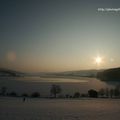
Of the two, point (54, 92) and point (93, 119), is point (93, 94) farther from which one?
point (93, 119)

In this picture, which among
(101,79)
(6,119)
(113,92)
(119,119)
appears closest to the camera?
(6,119)

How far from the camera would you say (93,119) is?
1927 cm

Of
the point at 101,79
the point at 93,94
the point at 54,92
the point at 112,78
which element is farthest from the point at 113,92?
the point at 101,79

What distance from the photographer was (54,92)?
251ft

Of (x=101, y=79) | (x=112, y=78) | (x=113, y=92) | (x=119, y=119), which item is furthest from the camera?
(x=101, y=79)

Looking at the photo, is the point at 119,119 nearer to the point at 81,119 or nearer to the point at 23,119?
the point at 81,119

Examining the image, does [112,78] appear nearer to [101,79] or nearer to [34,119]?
[101,79]

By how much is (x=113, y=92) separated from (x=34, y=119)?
5846 centimetres

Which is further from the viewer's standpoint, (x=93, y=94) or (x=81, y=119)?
(x=93, y=94)

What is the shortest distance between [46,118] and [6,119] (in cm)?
336

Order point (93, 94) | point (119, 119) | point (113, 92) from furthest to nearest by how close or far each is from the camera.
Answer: point (113, 92)
point (93, 94)
point (119, 119)

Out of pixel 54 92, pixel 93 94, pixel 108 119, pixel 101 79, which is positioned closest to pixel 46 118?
pixel 108 119

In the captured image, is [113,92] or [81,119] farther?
[113,92]

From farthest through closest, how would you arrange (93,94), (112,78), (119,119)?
1. (112,78)
2. (93,94)
3. (119,119)
